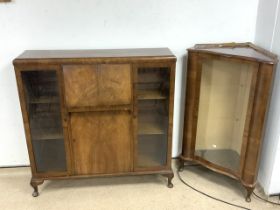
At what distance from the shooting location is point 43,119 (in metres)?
2.02

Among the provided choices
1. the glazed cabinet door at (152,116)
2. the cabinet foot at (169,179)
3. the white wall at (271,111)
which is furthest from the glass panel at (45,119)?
the white wall at (271,111)

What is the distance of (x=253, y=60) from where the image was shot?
68.4 inches

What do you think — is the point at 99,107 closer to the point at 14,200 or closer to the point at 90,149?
the point at 90,149

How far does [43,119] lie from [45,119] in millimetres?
15

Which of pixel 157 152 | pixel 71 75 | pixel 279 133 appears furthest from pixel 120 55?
pixel 279 133

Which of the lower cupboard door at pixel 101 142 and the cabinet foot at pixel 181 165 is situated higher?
the lower cupboard door at pixel 101 142

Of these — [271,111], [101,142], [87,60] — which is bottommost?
[101,142]

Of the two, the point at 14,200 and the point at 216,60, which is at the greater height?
the point at 216,60

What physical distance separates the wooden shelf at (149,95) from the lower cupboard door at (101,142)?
0.16 metres

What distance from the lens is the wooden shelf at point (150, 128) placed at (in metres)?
2.08

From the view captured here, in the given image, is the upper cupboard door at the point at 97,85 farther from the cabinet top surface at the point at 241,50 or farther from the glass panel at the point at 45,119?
the cabinet top surface at the point at 241,50

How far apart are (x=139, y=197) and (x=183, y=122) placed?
714mm

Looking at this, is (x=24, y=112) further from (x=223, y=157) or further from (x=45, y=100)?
(x=223, y=157)

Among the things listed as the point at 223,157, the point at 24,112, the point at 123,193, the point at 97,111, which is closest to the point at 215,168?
the point at 223,157
